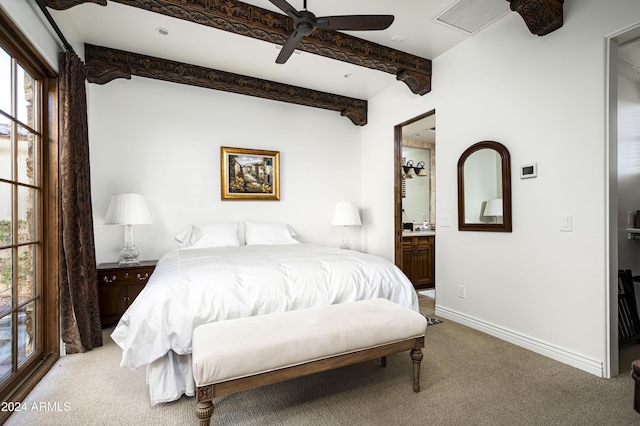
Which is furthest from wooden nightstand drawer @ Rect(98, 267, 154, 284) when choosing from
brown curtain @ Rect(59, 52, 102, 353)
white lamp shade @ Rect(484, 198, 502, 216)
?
white lamp shade @ Rect(484, 198, 502, 216)

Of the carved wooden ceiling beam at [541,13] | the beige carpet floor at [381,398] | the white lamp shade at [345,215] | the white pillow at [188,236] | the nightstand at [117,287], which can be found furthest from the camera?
the white lamp shade at [345,215]

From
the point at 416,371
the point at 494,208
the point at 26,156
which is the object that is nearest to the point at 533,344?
the point at 494,208

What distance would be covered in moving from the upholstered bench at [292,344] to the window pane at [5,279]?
4.10 ft

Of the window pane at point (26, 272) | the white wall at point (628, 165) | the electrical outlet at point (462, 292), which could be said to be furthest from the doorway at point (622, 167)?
the window pane at point (26, 272)

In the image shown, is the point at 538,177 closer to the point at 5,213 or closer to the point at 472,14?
the point at 472,14

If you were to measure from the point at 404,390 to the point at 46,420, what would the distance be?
6.78 ft

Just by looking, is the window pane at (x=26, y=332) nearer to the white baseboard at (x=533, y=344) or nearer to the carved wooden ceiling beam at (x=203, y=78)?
the carved wooden ceiling beam at (x=203, y=78)

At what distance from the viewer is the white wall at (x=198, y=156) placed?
362 centimetres

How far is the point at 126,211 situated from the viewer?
329 cm

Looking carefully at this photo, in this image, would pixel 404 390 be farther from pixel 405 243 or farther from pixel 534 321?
pixel 405 243

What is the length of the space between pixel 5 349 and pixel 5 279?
1.41 feet

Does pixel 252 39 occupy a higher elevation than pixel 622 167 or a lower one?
higher

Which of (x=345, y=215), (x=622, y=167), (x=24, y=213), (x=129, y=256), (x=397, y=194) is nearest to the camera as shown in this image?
(x=24, y=213)

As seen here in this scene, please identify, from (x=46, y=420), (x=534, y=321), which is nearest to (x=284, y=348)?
(x=46, y=420)
